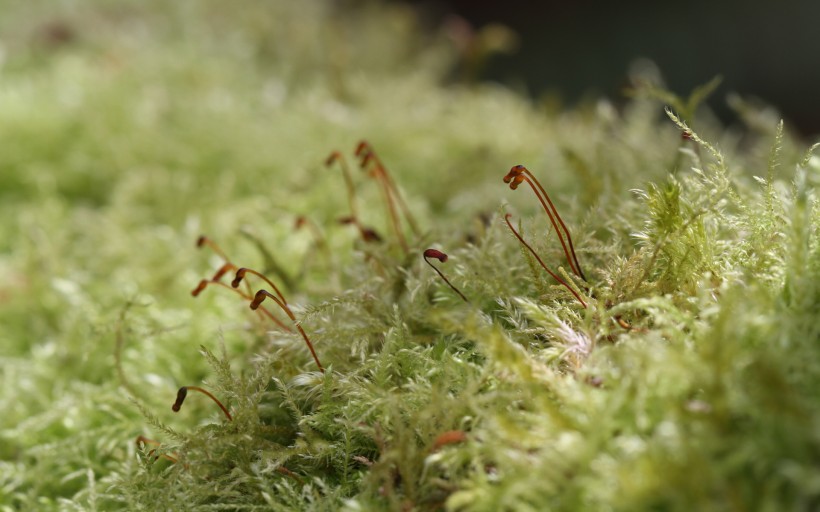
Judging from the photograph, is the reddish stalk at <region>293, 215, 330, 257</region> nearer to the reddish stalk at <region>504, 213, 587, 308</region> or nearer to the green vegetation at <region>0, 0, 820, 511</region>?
the green vegetation at <region>0, 0, 820, 511</region>

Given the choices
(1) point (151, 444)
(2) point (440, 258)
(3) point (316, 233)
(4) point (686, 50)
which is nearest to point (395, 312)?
(2) point (440, 258)

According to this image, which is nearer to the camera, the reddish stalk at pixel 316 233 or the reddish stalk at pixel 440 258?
the reddish stalk at pixel 440 258

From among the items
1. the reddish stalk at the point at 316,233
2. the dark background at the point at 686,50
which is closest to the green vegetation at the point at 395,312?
the reddish stalk at the point at 316,233

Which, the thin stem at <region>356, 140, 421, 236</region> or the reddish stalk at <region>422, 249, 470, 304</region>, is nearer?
the reddish stalk at <region>422, 249, 470, 304</region>

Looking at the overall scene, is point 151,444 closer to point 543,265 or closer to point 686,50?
point 543,265

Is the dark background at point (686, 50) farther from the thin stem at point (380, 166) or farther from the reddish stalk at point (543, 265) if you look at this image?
the reddish stalk at point (543, 265)

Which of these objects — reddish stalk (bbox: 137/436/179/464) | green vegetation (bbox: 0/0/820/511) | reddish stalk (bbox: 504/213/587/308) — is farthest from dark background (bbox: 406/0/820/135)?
reddish stalk (bbox: 137/436/179/464)
